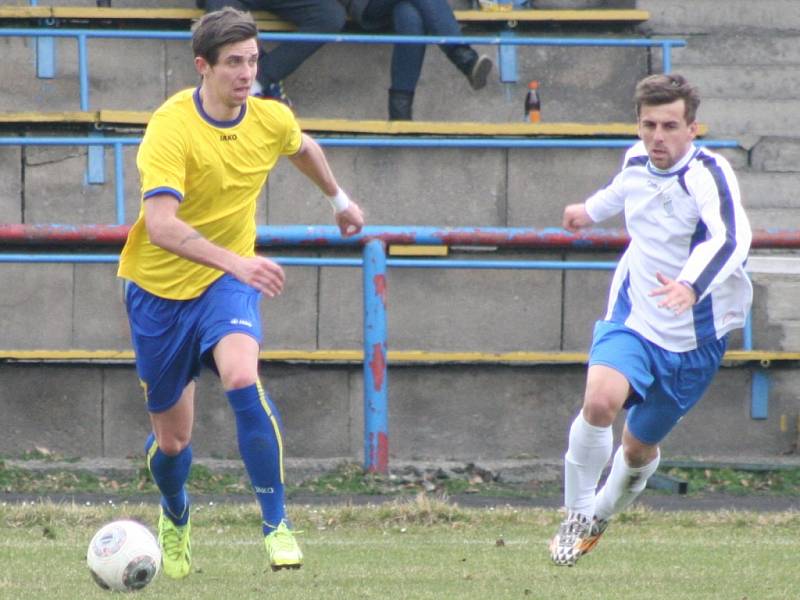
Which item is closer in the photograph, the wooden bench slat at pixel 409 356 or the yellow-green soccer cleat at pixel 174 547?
the yellow-green soccer cleat at pixel 174 547

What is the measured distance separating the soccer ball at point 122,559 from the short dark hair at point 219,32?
1.70 m

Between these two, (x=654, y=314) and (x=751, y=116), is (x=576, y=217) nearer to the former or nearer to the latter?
(x=654, y=314)

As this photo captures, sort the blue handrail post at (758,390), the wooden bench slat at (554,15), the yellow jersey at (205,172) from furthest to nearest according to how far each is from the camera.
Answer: the wooden bench slat at (554,15), the blue handrail post at (758,390), the yellow jersey at (205,172)

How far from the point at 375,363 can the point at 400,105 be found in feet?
8.53

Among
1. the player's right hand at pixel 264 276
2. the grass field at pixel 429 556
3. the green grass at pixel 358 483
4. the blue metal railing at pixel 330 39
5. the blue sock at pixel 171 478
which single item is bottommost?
the green grass at pixel 358 483

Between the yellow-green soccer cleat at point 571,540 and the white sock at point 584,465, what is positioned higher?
the white sock at point 584,465

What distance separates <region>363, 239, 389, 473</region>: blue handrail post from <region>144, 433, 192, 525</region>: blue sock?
3.01 metres

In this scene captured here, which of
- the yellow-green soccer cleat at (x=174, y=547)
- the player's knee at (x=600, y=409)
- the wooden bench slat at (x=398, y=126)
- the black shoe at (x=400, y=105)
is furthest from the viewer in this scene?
the black shoe at (x=400, y=105)

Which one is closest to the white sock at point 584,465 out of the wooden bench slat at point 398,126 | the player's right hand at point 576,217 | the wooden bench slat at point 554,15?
the player's right hand at point 576,217

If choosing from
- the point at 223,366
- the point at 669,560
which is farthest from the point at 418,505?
the point at 223,366

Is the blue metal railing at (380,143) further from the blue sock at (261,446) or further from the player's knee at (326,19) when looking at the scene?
the blue sock at (261,446)

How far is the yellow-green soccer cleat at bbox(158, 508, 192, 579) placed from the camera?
5809 millimetres

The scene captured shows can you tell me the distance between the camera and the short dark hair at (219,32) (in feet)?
18.0

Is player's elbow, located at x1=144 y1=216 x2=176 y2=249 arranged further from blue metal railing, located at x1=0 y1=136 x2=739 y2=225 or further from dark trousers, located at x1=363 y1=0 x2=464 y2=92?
dark trousers, located at x1=363 y1=0 x2=464 y2=92
